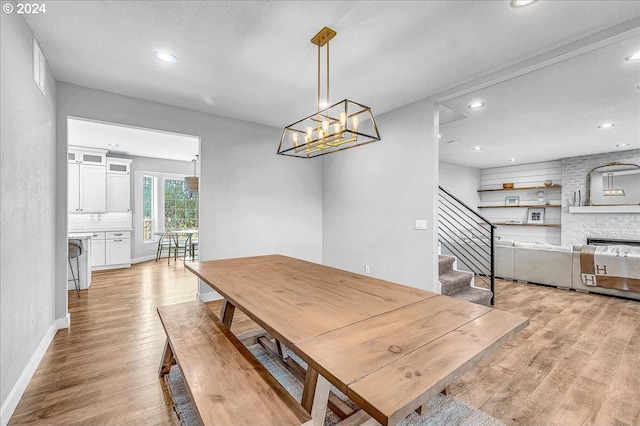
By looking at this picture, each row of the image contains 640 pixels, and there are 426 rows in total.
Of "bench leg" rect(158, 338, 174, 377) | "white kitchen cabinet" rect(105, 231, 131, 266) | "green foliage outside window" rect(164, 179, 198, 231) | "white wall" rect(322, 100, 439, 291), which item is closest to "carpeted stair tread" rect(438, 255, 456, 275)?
"white wall" rect(322, 100, 439, 291)

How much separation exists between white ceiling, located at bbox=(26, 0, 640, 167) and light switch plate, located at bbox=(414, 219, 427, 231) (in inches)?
59.0

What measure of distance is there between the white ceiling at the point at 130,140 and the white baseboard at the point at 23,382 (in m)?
2.95

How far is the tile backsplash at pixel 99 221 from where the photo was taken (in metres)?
5.78

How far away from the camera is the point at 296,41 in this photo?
7.45ft

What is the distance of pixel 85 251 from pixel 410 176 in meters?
4.92

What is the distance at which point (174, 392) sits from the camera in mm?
1901

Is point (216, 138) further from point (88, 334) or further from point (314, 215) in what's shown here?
point (88, 334)

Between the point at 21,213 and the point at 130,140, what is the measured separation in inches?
161

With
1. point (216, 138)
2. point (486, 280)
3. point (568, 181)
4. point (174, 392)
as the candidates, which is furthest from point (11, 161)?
point (568, 181)

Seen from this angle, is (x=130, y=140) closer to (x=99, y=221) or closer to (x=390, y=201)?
(x=99, y=221)

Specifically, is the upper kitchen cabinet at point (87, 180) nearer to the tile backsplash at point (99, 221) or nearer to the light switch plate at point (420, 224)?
the tile backsplash at point (99, 221)

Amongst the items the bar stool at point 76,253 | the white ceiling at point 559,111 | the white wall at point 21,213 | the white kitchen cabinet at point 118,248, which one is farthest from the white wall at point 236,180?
the white kitchen cabinet at point 118,248

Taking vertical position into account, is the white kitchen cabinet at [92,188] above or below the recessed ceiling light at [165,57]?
below

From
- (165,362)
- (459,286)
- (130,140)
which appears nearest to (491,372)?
(459,286)
